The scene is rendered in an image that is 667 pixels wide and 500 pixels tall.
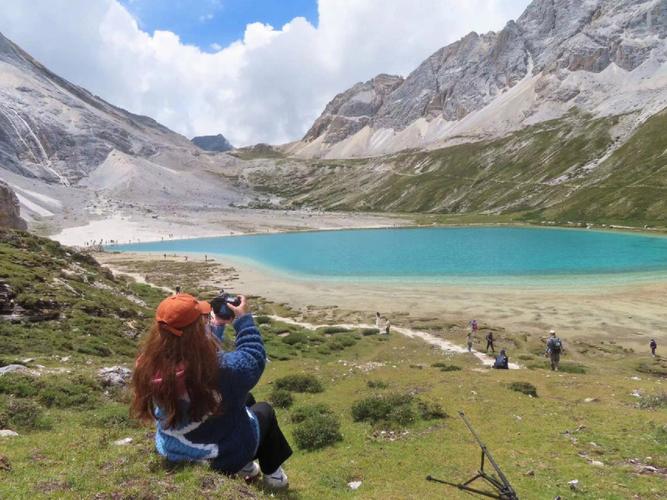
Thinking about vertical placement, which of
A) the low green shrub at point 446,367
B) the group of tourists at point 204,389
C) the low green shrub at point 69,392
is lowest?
the low green shrub at point 446,367

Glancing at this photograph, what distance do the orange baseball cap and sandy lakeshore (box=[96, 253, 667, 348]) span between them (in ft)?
144

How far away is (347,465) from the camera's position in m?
12.3

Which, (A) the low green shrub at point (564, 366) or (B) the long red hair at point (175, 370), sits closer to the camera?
(B) the long red hair at point (175, 370)

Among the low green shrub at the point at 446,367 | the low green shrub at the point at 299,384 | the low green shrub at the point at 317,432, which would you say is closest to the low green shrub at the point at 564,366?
Result: the low green shrub at the point at 446,367

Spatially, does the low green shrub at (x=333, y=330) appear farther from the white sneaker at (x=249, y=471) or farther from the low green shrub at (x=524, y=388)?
the white sneaker at (x=249, y=471)

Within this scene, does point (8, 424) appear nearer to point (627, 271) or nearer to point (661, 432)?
point (661, 432)

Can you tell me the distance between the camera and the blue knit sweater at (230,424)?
21.2 feet

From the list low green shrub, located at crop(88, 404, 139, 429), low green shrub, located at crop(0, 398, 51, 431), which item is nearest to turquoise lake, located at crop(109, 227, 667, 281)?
low green shrub, located at crop(88, 404, 139, 429)

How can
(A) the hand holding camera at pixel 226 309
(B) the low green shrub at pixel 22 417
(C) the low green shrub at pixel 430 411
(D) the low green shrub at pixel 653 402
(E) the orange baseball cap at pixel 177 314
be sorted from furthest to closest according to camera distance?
(D) the low green shrub at pixel 653 402 < (C) the low green shrub at pixel 430 411 < (B) the low green shrub at pixel 22 417 < (A) the hand holding camera at pixel 226 309 < (E) the orange baseball cap at pixel 177 314

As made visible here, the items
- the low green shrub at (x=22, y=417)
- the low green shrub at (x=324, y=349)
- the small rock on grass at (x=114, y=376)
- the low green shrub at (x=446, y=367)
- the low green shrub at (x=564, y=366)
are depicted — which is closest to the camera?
the low green shrub at (x=22, y=417)

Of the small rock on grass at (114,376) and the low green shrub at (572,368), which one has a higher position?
the small rock on grass at (114,376)

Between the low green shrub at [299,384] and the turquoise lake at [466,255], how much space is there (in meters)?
54.6

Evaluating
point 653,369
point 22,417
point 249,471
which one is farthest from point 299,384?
point 653,369

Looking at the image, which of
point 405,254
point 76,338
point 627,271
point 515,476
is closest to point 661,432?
point 515,476
